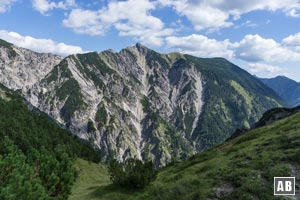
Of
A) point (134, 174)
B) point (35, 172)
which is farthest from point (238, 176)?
point (35, 172)

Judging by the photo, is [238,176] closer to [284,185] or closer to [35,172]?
[284,185]

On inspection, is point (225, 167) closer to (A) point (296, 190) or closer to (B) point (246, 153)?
(B) point (246, 153)

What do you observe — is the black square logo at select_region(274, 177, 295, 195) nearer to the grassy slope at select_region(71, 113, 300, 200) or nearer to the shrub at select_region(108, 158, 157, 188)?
the grassy slope at select_region(71, 113, 300, 200)

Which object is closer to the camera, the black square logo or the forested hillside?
the forested hillside

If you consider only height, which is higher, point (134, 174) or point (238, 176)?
point (238, 176)

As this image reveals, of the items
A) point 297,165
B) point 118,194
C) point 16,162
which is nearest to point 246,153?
point 297,165

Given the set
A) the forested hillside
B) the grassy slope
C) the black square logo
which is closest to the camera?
the forested hillside

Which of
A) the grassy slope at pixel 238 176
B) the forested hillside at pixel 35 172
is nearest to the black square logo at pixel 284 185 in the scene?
the grassy slope at pixel 238 176

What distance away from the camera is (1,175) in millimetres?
25875

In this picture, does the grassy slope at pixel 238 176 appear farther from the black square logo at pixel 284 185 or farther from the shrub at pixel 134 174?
the shrub at pixel 134 174

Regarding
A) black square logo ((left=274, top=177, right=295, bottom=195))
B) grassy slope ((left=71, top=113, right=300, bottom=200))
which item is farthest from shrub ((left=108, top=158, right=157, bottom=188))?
black square logo ((left=274, top=177, right=295, bottom=195))

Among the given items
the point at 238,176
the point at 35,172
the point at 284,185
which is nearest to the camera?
the point at 284,185

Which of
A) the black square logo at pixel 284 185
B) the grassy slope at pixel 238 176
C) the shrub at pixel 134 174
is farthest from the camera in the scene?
the shrub at pixel 134 174

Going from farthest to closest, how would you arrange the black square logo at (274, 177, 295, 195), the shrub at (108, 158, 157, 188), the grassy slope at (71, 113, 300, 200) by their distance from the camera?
the shrub at (108, 158, 157, 188)
the grassy slope at (71, 113, 300, 200)
the black square logo at (274, 177, 295, 195)
